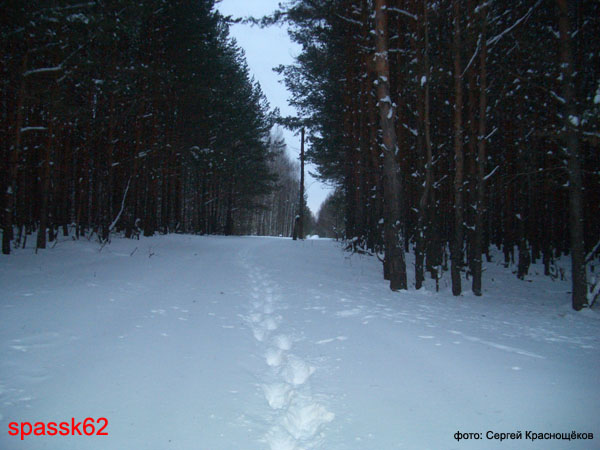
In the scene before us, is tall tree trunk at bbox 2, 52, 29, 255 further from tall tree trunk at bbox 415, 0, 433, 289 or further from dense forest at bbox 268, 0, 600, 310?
tall tree trunk at bbox 415, 0, 433, 289

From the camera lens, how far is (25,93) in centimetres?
875

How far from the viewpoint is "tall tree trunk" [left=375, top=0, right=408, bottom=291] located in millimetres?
7660

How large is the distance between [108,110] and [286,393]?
14522mm

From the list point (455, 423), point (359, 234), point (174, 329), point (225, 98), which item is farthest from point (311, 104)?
point (455, 423)

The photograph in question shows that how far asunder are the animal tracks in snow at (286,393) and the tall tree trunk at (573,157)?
19.7 ft

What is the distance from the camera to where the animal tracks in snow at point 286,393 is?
230cm

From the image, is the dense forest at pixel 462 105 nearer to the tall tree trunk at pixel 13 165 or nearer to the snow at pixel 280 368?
the snow at pixel 280 368

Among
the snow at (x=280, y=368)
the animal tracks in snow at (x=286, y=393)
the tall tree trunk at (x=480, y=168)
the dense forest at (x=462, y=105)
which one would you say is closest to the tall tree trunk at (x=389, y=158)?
the dense forest at (x=462, y=105)

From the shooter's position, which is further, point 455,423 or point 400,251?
point 400,251

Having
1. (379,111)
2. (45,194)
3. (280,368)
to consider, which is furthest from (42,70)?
(280,368)

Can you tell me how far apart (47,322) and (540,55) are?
11.1 metres

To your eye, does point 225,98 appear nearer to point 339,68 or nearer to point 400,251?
point 339,68

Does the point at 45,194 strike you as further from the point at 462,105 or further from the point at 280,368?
the point at 462,105

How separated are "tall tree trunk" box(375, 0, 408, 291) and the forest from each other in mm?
33
